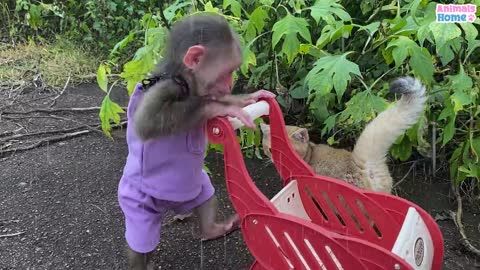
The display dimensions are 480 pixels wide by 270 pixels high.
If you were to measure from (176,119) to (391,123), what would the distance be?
125 cm

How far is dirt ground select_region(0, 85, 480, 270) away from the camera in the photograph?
279 centimetres

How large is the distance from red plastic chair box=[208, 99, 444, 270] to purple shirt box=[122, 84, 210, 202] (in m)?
0.13

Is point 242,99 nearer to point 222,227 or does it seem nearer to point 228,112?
point 228,112

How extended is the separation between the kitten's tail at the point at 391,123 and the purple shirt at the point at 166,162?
3.31 ft

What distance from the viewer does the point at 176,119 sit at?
2.00 meters

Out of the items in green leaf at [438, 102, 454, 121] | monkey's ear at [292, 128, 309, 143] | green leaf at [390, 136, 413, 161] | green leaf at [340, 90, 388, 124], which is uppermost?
green leaf at [340, 90, 388, 124]

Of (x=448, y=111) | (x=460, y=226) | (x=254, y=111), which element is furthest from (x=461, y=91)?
(x=254, y=111)

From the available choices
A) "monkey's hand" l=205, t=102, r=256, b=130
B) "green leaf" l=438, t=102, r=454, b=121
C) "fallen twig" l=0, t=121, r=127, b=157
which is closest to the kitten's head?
"green leaf" l=438, t=102, r=454, b=121

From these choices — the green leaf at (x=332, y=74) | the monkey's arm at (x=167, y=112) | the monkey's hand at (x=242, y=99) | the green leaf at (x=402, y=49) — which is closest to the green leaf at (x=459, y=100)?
the green leaf at (x=402, y=49)

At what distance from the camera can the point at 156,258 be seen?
110 inches

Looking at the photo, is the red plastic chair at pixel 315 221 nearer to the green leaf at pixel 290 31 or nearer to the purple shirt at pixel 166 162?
the purple shirt at pixel 166 162

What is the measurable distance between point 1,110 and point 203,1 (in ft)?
7.28

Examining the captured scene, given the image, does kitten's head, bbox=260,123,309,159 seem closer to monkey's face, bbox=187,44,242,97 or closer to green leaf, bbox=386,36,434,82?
green leaf, bbox=386,36,434,82

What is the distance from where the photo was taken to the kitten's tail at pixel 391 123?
2604 mm
